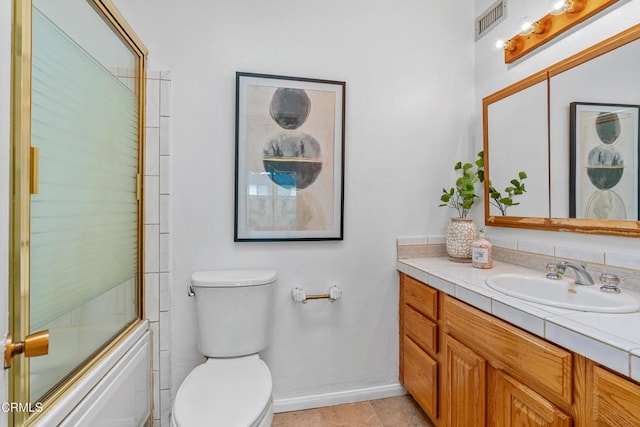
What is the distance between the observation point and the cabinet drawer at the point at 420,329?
147 centimetres

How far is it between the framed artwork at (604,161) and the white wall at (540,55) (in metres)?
0.12

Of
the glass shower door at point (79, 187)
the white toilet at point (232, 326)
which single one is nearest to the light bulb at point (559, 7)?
the white toilet at point (232, 326)

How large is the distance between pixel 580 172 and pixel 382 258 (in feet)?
3.29

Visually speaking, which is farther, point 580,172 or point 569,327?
point 580,172

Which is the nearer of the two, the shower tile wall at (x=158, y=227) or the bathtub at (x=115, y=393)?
the bathtub at (x=115, y=393)

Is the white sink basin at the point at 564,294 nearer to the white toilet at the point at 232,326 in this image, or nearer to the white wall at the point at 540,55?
the white wall at the point at 540,55

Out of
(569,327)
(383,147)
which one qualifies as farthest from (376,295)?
(569,327)

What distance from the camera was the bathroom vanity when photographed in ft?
2.43

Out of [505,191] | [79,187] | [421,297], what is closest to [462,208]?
[505,191]

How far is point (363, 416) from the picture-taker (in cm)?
166

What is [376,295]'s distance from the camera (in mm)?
1810

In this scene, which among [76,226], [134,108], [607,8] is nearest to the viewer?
[76,226]

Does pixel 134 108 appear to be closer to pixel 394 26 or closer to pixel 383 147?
pixel 383 147

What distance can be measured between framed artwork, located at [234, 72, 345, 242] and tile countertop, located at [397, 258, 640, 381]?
29.6 inches
